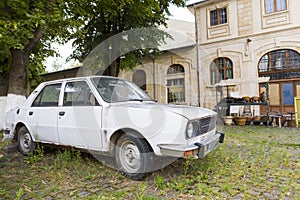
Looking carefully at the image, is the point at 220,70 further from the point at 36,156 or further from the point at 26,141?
the point at 36,156

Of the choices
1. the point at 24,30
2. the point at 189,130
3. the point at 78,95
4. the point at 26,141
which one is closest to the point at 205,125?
the point at 189,130

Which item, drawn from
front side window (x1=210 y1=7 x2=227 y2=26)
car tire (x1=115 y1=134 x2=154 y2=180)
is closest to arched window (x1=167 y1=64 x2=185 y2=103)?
front side window (x1=210 y1=7 x2=227 y2=26)

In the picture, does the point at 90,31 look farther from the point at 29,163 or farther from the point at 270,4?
the point at 270,4

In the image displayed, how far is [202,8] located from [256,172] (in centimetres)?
1552

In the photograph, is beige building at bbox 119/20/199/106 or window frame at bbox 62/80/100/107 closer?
window frame at bbox 62/80/100/107

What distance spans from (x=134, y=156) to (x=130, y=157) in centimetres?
9

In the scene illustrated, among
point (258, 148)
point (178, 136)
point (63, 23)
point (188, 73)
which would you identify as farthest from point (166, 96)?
point (178, 136)

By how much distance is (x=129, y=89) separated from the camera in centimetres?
A: 494

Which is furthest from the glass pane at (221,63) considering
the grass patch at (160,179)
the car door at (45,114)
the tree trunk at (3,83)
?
the car door at (45,114)

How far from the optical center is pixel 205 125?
3904 mm

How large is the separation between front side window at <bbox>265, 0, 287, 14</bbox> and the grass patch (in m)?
12.3

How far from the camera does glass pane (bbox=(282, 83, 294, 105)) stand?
1388cm

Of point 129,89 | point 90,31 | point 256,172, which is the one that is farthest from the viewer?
point 90,31

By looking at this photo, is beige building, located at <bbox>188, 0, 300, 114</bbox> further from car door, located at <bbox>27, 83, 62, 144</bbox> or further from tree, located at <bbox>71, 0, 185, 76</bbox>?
car door, located at <bbox>27, 83, 62, 144</bbox>
